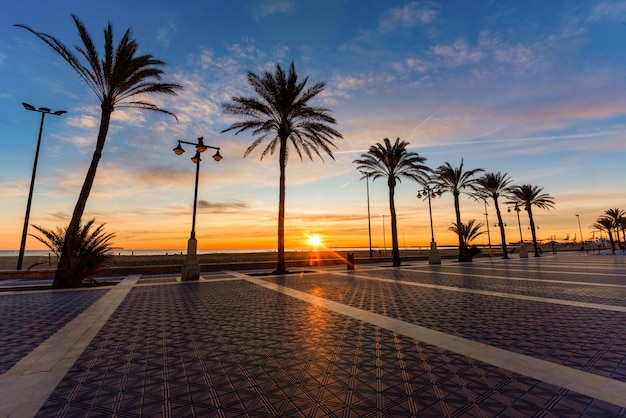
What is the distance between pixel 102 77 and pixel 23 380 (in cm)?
1473

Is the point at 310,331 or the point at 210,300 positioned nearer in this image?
the point at 310,331

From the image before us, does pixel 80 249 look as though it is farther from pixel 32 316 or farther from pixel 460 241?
pixel 460 241

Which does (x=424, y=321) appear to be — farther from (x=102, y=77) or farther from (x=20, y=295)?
(x=102, y=77)

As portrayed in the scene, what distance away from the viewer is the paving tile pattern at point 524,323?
12.0 feet

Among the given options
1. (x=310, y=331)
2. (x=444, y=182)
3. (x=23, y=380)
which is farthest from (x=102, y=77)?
(x=444, y=182)

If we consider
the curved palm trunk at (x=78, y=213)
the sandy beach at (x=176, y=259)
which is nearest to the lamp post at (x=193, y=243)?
the curved palm trunk at (x=78, y=213)

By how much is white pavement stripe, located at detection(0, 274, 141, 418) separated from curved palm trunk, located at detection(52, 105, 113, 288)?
738cm

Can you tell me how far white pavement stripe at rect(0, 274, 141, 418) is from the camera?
2686 mm

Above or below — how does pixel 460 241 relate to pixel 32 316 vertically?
above

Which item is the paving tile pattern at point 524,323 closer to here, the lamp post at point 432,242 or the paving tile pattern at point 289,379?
the paving tile pattern at point 289,379

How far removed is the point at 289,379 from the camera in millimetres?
3104

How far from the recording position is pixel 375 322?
5523 millimetres

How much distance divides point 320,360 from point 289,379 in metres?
0.66

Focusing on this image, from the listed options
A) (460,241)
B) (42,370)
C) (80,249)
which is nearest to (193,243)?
(80,249)
